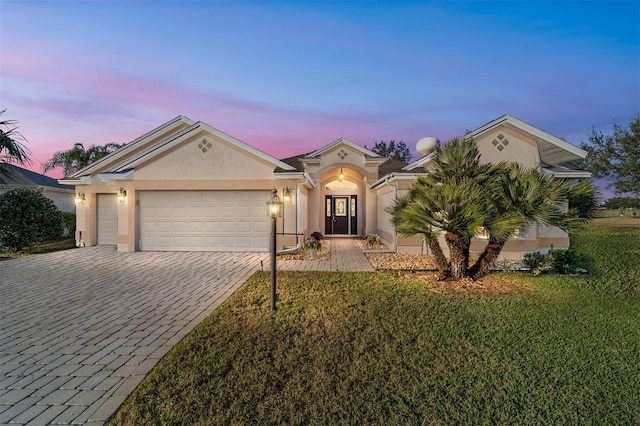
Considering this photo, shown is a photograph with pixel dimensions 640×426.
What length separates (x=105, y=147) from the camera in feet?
69.2

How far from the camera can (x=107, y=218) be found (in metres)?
14.0

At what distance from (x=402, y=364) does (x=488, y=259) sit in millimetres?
5216

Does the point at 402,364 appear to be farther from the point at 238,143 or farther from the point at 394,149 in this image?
the point at 394,149

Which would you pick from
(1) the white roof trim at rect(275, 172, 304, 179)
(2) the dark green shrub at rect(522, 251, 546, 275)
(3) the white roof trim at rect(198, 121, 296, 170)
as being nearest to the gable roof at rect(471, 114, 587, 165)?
(2) the dark green shrub at rect(522, 251, 546, 275)

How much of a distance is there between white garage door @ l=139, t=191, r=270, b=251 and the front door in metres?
6.40

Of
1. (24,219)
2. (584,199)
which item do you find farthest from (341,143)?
(24,219)

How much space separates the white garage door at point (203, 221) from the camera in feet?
39.6

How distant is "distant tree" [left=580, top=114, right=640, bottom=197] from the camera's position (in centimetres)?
2366

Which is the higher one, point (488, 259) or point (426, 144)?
point (426, 144)

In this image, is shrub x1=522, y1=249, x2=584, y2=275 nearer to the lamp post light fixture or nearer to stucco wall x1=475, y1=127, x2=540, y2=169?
stucco wall x1=475, y1=127, x2=540, y2=169

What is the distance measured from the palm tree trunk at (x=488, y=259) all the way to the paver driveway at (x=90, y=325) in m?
6.32

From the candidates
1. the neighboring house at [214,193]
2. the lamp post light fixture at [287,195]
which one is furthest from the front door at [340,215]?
the lamp post light fixture at [287,195]

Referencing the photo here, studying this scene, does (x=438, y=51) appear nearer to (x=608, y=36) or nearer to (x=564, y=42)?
(x=564, y=42)

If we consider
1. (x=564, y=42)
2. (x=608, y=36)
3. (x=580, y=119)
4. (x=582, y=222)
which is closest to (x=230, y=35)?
(x=582, y=222)
